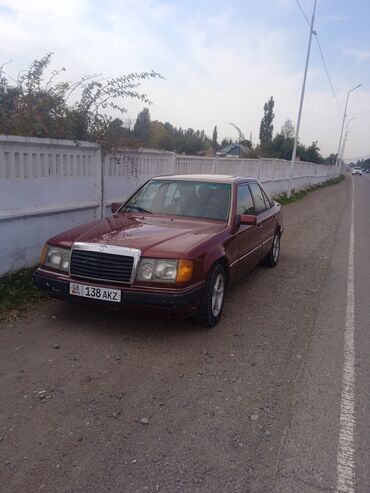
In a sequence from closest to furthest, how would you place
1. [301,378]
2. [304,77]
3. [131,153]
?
[301,378] < [131,153] < [304,77]

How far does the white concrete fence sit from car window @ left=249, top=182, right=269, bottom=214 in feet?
8.43

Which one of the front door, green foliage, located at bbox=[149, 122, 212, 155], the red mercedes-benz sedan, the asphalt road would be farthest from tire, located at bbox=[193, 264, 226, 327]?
green foliage, located at bbox=[149, 122, 212, 155]

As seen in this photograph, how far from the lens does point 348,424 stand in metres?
3.01

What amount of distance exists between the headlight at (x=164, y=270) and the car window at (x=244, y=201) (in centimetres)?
156

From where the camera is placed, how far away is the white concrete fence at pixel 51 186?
17.7 ft

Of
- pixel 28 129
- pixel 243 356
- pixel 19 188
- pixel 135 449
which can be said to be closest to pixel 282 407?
pixel 243 356

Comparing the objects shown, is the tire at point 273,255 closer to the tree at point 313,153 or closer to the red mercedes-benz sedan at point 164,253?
the red mercedes-benz sedan at point 164,253

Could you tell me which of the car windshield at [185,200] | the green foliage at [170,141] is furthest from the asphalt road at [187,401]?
the green foliage at [170,141]

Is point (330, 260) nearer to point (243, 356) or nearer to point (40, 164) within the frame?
point (243, 356)

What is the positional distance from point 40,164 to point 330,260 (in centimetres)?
544

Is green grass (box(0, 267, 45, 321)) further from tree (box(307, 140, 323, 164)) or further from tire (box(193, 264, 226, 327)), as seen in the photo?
tree (box(307, 140, 323, 164))

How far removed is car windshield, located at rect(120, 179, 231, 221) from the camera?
5203mm

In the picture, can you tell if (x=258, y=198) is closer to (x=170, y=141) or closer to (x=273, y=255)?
(x=273, y=255)

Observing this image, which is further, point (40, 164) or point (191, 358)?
point (40, 164)
